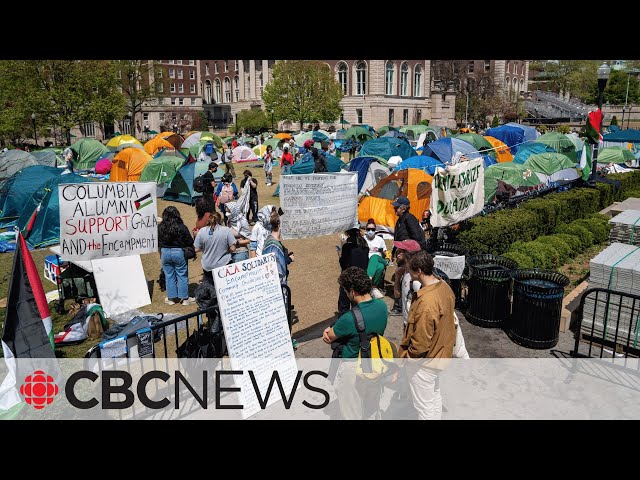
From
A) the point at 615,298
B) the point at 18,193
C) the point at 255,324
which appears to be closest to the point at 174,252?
the point at 255,324

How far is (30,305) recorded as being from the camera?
5.09 meters

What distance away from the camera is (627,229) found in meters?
9.23

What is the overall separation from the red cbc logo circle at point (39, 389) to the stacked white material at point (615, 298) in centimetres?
655

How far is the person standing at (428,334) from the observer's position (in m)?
4.23

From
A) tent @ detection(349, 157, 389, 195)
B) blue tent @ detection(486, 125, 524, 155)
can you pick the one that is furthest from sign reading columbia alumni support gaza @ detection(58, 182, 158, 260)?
blue tent @ detection(486, 125, 524, 155)

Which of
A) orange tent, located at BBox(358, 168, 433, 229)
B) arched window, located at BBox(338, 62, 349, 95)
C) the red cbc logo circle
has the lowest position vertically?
the red cbc logo circle

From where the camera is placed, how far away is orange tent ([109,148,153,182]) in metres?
19.9

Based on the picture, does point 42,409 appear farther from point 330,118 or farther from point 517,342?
point 330,118

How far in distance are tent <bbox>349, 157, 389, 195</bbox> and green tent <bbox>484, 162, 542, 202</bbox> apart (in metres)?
4.42

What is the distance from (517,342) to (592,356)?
93cm

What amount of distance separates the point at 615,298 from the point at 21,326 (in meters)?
7.27

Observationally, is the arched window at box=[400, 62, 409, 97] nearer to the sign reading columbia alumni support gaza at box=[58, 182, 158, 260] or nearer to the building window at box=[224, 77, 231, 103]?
the building window at box=[224, 77, 231, 103]

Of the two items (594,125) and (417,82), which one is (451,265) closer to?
(594,125)

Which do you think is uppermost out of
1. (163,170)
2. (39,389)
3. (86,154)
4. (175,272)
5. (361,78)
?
(361,78)
